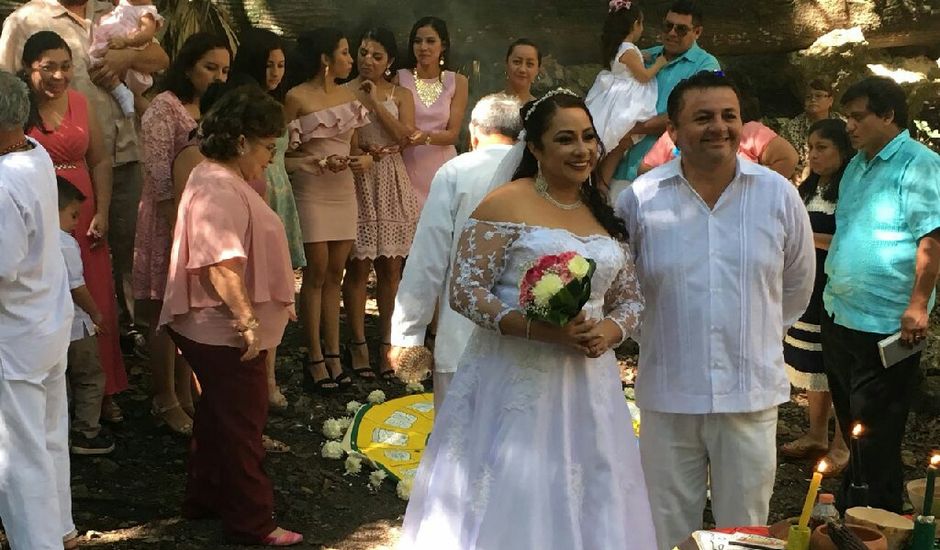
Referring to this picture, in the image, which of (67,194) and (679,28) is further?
(679,28)

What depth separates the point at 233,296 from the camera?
16.4 feet

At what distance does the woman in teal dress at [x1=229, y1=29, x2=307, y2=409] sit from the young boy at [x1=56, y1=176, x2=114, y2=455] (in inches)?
37.8

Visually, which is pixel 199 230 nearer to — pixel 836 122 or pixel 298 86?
pixel 298 86

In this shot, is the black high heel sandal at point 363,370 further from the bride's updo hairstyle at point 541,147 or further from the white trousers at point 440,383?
the bride's updo hairstyle at point 541,147

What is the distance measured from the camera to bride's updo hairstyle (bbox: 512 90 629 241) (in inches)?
159

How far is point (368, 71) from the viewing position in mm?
7602

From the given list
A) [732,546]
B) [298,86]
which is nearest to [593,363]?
[732,546]

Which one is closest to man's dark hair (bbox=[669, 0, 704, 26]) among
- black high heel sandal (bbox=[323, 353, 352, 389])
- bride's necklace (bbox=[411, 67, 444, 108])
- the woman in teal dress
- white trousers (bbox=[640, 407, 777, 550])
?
bride's necklace (bbox=[411, 67, 444, 108])

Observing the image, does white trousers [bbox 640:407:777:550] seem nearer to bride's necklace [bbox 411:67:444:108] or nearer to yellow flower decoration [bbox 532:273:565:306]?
yellow flower decoration [bbox 532:273:565:306]

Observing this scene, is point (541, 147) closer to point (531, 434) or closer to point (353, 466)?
point (531, 434)

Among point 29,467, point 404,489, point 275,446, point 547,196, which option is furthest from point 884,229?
point 29,467

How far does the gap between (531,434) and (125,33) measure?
12.9 ft

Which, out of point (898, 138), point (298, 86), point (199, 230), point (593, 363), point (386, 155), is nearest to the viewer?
point (593, 363)

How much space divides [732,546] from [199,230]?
280 centimetres
